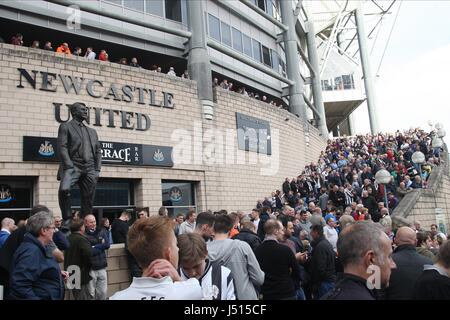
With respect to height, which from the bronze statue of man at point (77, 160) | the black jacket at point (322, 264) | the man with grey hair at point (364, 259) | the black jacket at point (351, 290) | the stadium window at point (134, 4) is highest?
the stadium window at point (134, 4)

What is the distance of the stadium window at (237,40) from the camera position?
74.0 ft

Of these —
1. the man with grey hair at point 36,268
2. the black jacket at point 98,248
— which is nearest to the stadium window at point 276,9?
the black jacket at point 98,248

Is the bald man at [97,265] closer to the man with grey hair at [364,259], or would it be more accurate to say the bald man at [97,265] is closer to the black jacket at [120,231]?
the black jacket at [120,231]

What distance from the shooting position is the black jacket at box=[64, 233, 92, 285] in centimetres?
544

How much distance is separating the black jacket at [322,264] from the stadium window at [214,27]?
17.0m

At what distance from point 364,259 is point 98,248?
444 cm

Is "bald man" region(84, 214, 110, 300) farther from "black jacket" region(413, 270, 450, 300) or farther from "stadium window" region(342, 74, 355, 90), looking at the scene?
"stadium window" region(342, 74, 355, 90)

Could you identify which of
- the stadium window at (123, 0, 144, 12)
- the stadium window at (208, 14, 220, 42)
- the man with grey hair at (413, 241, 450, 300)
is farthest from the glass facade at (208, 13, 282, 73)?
the man with grey hair at (413, 241, 450, 300)

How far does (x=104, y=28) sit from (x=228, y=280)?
51.8 feet

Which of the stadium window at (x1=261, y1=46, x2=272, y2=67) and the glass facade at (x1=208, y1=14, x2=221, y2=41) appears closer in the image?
the glass facade at (x1=208, y1=14, x2=221, y2=41)

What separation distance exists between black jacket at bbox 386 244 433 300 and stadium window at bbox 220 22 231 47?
1934 cm

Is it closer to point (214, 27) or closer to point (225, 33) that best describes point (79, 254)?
point (214, 27)

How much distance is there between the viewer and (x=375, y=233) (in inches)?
94.6
